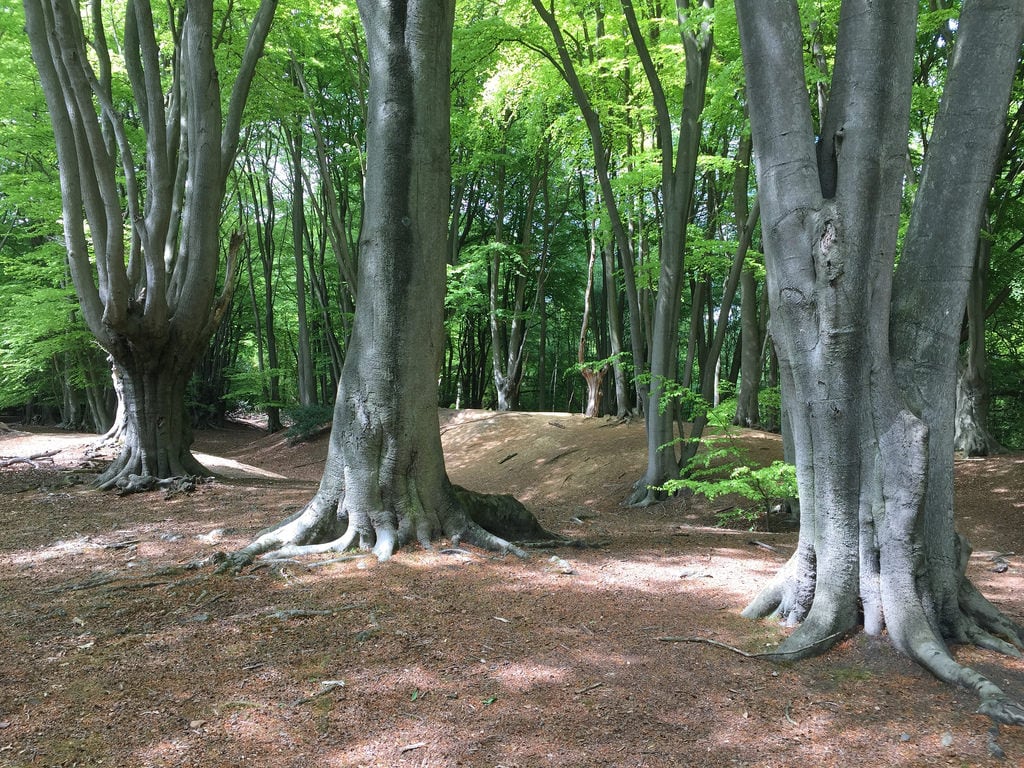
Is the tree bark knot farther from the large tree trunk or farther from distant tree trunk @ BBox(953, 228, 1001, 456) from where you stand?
distant tree trunk @ BBox(953, 228, 1001, 456)

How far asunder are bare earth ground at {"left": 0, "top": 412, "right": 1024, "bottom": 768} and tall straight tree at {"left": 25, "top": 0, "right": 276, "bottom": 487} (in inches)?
141

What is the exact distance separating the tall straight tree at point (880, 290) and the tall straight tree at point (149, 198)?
7.24 m

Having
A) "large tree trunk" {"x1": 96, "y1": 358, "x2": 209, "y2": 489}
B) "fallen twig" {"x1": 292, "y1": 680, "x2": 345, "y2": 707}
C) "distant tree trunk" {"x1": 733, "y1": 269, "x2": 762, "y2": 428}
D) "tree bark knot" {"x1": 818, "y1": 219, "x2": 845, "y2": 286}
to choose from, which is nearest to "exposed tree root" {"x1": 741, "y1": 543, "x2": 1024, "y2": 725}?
"tree bark knot" {"x1": 818, "y1": 219, "x2": 845, "y2": 286}

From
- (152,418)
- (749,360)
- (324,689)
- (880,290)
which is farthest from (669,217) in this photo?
(152,418)

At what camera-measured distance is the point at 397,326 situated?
5.10 metres

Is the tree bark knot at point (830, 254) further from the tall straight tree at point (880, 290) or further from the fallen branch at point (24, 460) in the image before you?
the fallen branch at point (24, 460)

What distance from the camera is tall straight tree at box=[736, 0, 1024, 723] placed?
3230 mm

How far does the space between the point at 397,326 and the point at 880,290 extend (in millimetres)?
3260

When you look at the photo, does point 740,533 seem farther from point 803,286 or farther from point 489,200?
point 489,200

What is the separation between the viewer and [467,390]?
27.6m

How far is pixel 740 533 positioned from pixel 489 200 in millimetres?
18222

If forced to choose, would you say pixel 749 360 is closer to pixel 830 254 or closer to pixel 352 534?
pixel 352 534

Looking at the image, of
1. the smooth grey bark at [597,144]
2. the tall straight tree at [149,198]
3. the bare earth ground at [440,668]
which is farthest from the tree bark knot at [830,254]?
the tall straight tree at [149,198]

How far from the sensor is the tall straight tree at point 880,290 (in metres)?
3.23
